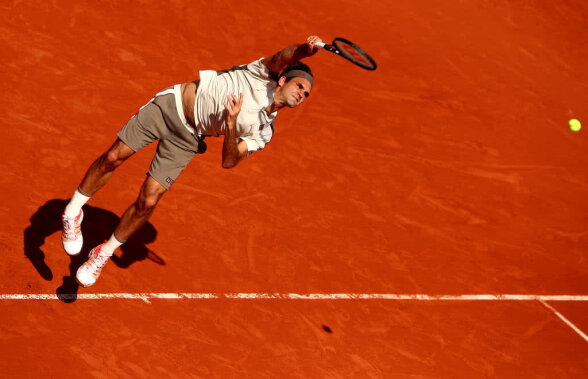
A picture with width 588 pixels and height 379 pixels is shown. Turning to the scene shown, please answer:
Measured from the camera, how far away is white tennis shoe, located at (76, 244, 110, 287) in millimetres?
5785

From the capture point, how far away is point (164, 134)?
19.0 ft

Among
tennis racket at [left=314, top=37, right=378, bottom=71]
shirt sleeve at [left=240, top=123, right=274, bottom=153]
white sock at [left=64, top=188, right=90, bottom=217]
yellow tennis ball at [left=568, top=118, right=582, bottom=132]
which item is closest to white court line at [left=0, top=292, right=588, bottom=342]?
white sock at [left=64, top=188, right=90, bottom=217]

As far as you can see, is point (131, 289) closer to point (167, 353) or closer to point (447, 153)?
point (167, 353)

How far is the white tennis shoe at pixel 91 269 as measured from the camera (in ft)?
19.0

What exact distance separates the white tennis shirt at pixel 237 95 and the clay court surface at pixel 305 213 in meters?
2.03

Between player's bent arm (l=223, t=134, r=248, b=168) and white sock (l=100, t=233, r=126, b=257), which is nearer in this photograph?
player's bent arm (l=223, t=134, r=248, b=168)

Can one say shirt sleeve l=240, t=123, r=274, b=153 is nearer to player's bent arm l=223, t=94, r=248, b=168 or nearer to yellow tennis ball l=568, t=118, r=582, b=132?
player's bent arm l=223, t=94, r=248, b=168

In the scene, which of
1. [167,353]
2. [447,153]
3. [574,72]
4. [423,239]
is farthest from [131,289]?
[574,72]

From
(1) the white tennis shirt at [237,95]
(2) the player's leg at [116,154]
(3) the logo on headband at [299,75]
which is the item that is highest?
(3) the logo on headband at [299,75]

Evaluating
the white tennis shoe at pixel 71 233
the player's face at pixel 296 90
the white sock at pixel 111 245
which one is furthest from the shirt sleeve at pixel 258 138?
the white tennis shoe at pixel 71 233

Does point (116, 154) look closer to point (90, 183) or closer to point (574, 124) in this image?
point (90, 183)

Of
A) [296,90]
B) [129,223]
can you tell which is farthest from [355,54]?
[129,223]

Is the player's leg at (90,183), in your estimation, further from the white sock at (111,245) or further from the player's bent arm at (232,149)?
the player's bent arm at (232,149)

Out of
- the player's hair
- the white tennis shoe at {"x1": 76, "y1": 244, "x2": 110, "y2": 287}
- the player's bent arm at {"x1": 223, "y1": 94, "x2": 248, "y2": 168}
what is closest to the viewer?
the player's bent arm at {"x1": 223, "y1": 94, "x2": 248, "y2": 168}
